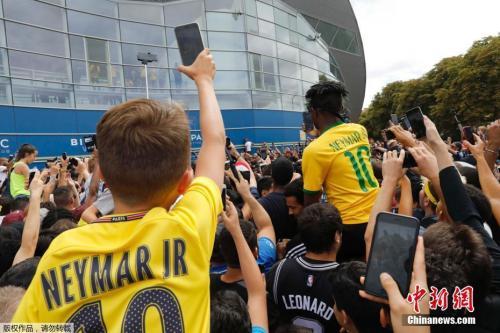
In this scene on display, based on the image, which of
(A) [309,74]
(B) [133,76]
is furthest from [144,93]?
(A) [309,74]

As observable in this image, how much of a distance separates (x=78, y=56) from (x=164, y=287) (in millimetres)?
20150

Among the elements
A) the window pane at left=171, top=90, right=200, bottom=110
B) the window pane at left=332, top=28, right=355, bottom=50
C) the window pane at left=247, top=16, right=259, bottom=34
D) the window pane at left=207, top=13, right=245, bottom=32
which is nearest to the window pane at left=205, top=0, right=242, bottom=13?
the window pane at left=207, top=13, right=245, bottom=32

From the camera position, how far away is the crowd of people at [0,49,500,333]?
3.85ft

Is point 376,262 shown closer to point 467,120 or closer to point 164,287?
point 164,287

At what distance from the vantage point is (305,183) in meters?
3.07

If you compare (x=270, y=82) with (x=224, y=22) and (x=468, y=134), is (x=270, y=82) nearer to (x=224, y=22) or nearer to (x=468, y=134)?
(x=224, y=22)

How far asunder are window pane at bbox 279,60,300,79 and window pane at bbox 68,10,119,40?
11.1 meters

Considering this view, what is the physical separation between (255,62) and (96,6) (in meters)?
9.64

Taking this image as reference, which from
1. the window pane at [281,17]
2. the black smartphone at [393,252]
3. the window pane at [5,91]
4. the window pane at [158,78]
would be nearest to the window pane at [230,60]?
the window pane at [158,78]

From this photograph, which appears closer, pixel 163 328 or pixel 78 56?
pixel 163 328

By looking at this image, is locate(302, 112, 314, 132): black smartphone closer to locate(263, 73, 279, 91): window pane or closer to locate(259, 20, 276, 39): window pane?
locate(263, 73, 279, 91): window pane

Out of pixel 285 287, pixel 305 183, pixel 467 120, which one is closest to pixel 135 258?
pixel 285 287

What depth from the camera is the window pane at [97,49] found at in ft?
63.3

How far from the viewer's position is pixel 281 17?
89.8ft
